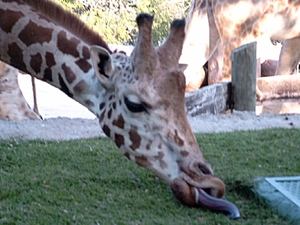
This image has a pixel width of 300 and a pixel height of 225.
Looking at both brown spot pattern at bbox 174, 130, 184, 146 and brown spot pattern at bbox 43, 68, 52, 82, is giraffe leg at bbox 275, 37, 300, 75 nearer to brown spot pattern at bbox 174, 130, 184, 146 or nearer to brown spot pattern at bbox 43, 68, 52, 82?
brown spot pattern at bbox 43, 68, 52, 82

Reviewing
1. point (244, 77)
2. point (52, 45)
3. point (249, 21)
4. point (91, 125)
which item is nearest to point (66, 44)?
point (52, 45)

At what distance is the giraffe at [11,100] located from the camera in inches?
247

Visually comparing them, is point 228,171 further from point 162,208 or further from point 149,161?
point 149,161

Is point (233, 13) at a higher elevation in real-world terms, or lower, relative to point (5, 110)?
higher

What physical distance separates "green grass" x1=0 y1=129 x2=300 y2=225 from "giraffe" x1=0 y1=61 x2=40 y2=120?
1528 mm

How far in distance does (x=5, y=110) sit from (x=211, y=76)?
12.8ft

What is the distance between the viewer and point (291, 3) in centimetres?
722

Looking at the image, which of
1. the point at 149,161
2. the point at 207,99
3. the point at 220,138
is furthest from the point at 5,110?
the point at 149,161

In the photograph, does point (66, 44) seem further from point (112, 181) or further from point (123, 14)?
point (123, 14)

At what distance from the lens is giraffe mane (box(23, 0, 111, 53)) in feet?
12.0

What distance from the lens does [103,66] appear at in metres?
3.32

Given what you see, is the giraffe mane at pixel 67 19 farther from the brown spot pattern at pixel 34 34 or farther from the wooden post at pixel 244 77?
the wooden post at pixel 244 77

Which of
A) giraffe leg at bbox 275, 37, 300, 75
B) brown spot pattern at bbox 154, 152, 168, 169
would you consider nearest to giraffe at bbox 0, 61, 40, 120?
brown spot pattern at bbox 154, 152, 168, 169

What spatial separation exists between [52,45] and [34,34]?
5.5 inches
